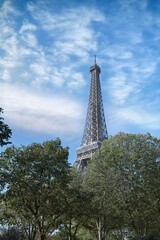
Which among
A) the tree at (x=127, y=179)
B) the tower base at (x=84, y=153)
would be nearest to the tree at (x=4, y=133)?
the tree at (x=127, y=179)

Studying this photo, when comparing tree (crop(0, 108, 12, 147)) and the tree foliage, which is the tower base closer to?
the tree foliage

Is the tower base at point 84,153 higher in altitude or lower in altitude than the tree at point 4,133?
higher

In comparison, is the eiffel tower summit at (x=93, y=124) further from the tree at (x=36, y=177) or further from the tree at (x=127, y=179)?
the tree at (x=36, y=177)

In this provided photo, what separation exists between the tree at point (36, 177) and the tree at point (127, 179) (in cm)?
791

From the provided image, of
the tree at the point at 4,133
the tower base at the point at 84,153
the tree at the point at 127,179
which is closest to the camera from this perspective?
the tree at the point at 4,133

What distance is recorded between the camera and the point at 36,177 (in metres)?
25.4

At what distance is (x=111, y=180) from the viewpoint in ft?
111

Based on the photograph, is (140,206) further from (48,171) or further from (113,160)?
(48,171)

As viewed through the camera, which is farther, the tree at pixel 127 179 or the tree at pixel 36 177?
the tree at pixel 127 179

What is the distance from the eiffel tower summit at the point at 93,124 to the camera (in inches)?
3223

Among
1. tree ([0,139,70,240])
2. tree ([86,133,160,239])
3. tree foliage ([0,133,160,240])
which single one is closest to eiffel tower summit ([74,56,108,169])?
tree foliage ([0,133,160,240])

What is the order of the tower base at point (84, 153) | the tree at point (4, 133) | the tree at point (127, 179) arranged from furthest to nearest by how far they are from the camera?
1. the tower base at point (84, 153)
2. the tree at point (127, 179)
3. the tree at point (4, 133)

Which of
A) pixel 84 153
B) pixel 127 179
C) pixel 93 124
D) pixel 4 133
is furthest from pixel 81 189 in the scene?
pixel 93 124

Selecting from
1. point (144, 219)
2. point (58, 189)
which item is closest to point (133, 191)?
point (144, 219)
